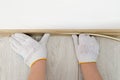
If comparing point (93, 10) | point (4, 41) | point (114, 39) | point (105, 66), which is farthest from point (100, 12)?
point (4, 41)

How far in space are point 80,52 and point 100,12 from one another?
200 mm

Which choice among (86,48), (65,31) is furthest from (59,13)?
(86,48)

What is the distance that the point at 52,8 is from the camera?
825 millimetres

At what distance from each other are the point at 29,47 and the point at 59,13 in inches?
8.0

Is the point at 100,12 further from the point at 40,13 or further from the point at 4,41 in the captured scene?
the point at 4,41

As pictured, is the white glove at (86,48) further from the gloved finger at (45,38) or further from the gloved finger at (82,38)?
the gloved finger at (45,38)

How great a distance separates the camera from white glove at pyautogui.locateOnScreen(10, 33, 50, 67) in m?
0.83

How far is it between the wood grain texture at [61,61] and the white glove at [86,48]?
2 centimetres

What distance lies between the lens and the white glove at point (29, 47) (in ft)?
2.72

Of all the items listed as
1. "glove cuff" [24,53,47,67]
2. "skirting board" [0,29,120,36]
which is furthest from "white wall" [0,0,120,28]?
"glove cuff" [24,53,47,67]

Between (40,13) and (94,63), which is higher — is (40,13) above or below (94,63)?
above

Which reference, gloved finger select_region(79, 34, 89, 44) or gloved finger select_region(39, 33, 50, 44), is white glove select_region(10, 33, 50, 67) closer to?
gloved finger select_region(39, 33, 50, 44)

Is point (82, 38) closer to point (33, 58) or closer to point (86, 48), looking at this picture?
point (86, 48)

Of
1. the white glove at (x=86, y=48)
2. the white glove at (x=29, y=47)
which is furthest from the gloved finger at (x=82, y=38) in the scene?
the white glove at (x=29, y=47)
